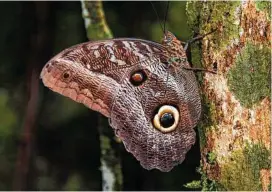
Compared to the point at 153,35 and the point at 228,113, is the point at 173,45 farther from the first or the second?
the point at 153,35

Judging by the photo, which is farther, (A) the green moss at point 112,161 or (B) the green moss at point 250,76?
(A) the green moss at point 112,161

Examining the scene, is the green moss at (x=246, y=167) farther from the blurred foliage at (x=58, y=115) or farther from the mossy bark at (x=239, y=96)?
the blurred foliage at (x=58, y=115)

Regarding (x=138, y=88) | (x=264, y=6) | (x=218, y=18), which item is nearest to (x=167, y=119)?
(x=138, y=88)

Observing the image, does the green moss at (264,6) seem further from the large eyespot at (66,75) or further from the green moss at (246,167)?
the large eyespot at (66,75)

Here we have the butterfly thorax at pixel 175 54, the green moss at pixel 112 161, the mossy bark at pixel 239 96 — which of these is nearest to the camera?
the mossy bark at pixel 239 96

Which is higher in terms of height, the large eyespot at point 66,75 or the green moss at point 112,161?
the large eyespot at point 66,75

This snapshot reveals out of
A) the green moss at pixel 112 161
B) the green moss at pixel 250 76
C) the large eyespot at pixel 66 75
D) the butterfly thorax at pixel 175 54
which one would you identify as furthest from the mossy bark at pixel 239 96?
the green moss at pixel 112 161

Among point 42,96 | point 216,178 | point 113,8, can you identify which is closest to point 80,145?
point 42,96

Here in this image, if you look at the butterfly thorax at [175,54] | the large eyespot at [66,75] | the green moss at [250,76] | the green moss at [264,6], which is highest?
the green moss at [264,6]

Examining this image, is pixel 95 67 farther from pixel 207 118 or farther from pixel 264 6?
pixel 264 6

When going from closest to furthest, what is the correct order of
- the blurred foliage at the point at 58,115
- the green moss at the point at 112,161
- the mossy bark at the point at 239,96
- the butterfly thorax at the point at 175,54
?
1. the mossy bark at the point at 239,96
2. the butterfly thorax at the point at 175,54
3. the green moss at the point at 112,161
4. the blurred foliage at the point at 58,115
